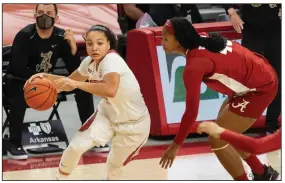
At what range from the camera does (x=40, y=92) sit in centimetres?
727

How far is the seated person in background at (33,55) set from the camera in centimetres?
870

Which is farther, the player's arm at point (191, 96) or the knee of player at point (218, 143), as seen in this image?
the knee of player at point (218, 143)

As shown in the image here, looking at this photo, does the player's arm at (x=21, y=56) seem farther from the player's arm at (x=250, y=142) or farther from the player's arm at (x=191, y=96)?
the player's arm at (x=250, y=142)

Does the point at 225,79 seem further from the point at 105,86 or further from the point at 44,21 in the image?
the point at 44,21

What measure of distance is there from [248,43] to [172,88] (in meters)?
0.93

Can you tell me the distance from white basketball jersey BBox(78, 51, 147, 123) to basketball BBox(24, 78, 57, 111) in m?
0.36

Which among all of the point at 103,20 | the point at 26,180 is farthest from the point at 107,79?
the point at 103,20

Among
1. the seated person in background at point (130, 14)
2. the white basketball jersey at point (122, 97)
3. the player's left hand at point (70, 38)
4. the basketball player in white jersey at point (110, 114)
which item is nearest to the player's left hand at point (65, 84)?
the basketball player in white jersey at point (110, 114)

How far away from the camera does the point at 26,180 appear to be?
26.8 feet

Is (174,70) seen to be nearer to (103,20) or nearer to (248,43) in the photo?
(248,43)

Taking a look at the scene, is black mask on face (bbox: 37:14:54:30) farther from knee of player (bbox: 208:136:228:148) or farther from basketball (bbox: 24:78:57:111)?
knee of player (bbox: 208:136:228:148)

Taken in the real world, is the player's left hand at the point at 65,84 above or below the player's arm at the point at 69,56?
above

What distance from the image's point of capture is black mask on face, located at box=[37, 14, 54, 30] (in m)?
8.64

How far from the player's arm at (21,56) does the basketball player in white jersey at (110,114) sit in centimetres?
130
